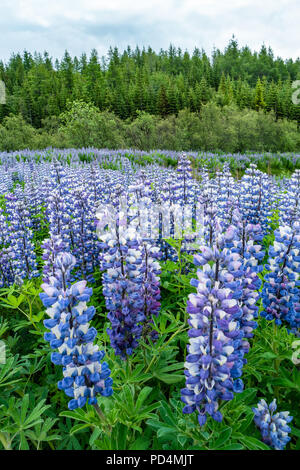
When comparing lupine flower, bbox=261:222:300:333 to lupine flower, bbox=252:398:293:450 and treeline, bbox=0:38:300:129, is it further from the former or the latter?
treeline, bbox=0:38:300:129

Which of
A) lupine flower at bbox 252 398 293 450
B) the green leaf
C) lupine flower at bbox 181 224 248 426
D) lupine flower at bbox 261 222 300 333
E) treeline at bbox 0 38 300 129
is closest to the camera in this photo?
lupine flower at bbox 181 224 248 426

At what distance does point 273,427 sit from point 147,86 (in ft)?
223

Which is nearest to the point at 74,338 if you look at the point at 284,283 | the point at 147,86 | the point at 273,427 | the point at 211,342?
the point at 211,342

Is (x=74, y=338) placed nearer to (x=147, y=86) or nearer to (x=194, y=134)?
(x=194, y=134)

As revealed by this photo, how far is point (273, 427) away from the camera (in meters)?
1.61

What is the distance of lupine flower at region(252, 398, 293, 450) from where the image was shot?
160cm

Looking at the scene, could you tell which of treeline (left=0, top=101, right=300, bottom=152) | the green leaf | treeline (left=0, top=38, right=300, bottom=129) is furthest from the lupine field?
treeline (left=0, top=38, right=300, bottom=129)

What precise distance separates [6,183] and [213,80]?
3199 inches

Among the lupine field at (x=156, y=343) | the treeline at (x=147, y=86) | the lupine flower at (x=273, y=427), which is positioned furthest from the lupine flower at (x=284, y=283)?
the treeline at (x=147, y=86)

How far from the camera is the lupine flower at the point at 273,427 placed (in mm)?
1600

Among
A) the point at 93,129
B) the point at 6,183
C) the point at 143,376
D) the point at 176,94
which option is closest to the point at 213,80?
the point at 176,94

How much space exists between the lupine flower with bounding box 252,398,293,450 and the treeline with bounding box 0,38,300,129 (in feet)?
108

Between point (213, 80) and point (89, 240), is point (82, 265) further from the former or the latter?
point (213, 80)

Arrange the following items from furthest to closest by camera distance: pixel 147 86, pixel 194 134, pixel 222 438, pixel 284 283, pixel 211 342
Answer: pixel 147 86 < pixel 194 134 < pixel 284 283 < pixel 222 438 < pixel 211 342
